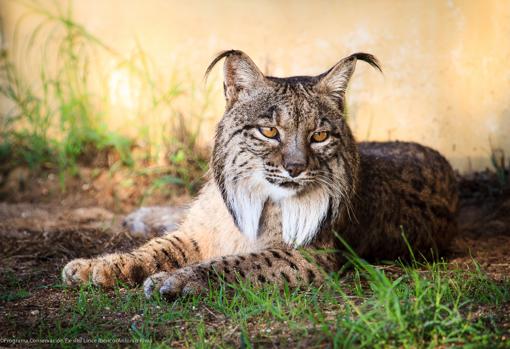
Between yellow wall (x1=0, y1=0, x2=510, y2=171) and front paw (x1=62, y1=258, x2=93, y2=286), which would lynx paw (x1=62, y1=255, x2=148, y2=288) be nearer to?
front paw (x1=62, y1=258, x2=93, y2=286)

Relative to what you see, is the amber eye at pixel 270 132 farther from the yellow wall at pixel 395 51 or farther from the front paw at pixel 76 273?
the yellow wall at pixel 395 51

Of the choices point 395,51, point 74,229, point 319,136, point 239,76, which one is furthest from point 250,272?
point 395,51

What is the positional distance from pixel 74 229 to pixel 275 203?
2145 millimetres

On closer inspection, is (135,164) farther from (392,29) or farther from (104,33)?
(392,29)

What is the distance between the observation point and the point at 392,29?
643 cm

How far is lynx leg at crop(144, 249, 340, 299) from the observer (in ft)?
12.8

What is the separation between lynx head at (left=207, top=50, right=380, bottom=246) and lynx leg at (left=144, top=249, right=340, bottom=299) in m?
0.16

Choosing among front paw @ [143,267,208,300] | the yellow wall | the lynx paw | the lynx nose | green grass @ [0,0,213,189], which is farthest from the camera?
green grass @ [0,0,213,189]

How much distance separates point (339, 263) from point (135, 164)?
11.0 ft

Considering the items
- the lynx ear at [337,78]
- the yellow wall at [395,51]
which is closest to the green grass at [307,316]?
the lynx ear at [337,78]

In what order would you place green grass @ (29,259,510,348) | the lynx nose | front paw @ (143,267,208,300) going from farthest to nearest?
the lynx nose < front paw @ (143,267,208,300) < green grass @ (29,259,510,348)

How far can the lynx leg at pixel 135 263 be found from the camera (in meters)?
4.32

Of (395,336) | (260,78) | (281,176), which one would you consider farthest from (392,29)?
(395,336)

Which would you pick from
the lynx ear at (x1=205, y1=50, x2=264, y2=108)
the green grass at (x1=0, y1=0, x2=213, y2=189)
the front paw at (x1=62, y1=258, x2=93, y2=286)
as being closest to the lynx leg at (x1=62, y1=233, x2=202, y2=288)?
the front paw at (x1=62, y1=258, x2=93, y2=286)
